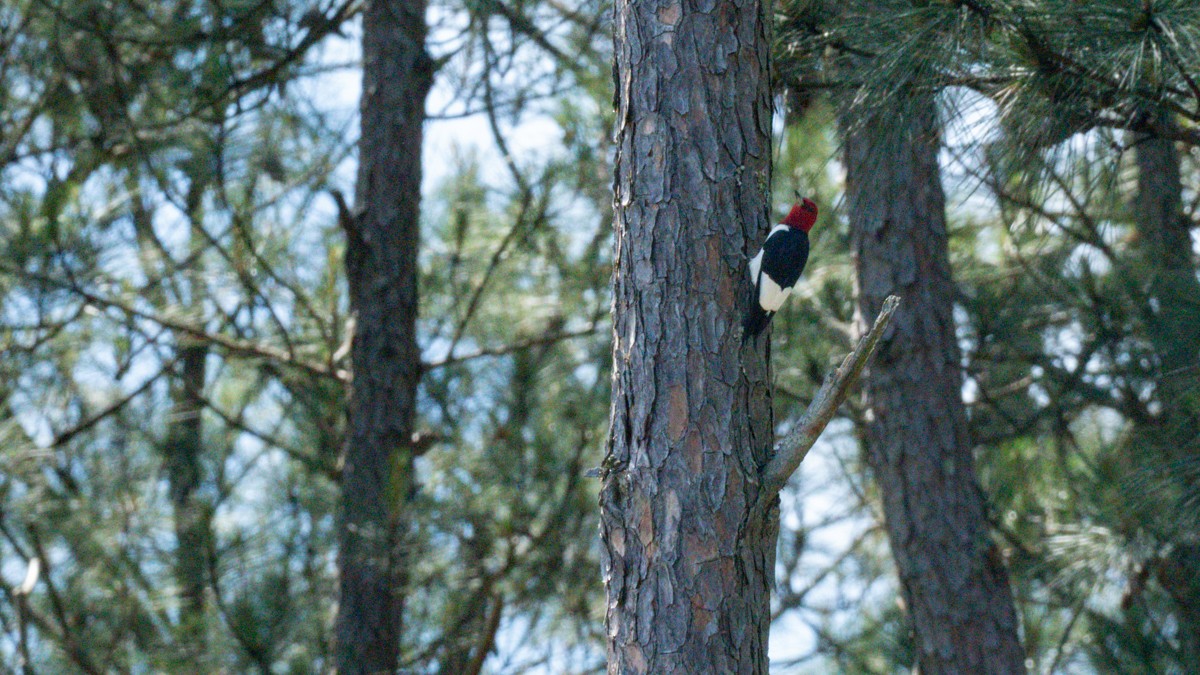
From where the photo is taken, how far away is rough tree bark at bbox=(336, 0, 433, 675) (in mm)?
3717

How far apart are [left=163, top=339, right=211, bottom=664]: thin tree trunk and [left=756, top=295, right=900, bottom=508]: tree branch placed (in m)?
2.52

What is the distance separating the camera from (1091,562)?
3.30m

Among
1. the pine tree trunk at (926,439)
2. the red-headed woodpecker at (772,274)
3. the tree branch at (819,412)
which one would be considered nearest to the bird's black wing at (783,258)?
the red-headed woodpecker at (772,274)

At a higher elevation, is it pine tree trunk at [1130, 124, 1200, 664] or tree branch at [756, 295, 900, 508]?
pine tree trunk at [1130, 124, 1200, 664]

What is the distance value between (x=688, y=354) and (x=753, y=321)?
13 centimetres

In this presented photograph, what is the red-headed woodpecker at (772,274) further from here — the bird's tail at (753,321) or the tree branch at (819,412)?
the tree branch at (819,412)

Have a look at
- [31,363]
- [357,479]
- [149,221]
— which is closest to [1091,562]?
[357,479]

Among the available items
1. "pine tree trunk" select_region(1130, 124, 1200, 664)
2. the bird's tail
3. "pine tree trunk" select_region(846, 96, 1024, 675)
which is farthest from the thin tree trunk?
"pine tree trunk" select_region(1130, 124, 1200, 664)

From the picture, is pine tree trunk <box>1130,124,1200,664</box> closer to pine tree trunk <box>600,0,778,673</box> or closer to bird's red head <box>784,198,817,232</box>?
bird's red head <box>784,198,817,232</box>

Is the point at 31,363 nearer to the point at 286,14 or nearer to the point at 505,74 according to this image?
the point at 286,14

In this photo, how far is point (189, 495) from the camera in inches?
235

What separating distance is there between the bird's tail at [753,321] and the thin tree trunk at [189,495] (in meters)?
2.50

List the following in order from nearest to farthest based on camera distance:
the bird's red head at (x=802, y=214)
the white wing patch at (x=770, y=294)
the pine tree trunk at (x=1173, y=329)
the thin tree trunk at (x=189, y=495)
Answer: the white wing patch at (x=770, y=294) → the bird's red head at (x=802, y=214) → the pine tree trunk at (x=1173, y=329) → the thin tree trunk at (x=189, y=495)

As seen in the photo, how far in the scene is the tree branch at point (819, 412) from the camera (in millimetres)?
1803
